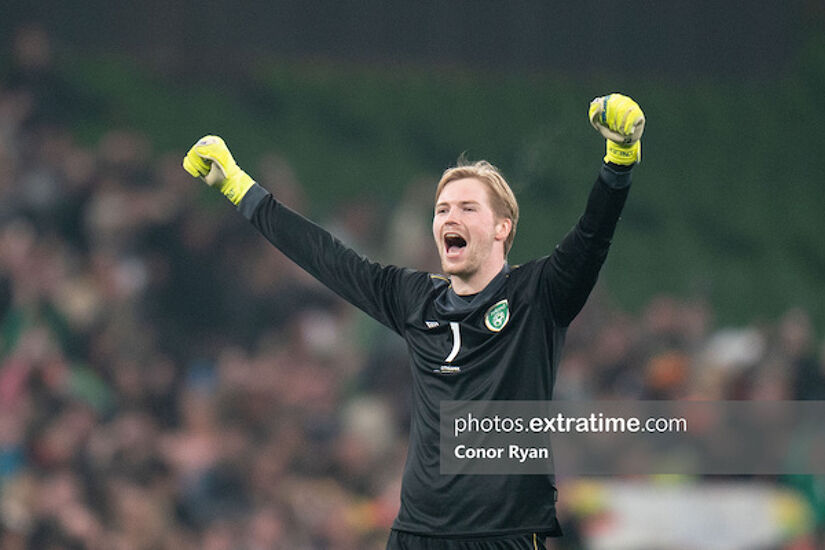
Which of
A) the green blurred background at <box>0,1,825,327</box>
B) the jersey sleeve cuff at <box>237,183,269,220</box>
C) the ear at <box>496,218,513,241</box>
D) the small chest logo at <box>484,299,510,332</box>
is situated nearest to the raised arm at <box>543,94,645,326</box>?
the small chest logo at <box>484,299,510,332</box>

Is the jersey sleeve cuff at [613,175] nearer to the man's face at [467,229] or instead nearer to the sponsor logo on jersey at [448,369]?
Answer: the man's face at [467,229]

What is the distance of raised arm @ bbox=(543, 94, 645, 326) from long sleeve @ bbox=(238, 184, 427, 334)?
558 mm

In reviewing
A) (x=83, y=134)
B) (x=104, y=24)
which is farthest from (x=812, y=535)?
(x=104, y=24)

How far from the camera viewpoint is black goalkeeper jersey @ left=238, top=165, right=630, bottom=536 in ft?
8.75

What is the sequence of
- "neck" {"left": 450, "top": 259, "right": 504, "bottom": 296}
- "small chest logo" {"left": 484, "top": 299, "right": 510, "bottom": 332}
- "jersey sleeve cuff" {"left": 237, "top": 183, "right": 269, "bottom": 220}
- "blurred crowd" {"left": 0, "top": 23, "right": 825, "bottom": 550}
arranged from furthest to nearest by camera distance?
"blurred crowd" {"left": 0, "top": 23, "right": 825, "bottom": 550}, "jersey sleeve cuff" {"left": 237, "top": 183, "right": 269, "bottom": 220}, "neck" {"left": 450, "top": 259, "right": 504, "bottom": 296}, "small chest logo" {"left": 484, "top": 299, "right": 510, "bottom": 332}

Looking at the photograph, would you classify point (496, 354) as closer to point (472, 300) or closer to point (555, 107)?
point (472, 300)

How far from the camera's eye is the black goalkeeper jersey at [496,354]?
2668 millimetres

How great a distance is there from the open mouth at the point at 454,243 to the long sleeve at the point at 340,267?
0.42 feet

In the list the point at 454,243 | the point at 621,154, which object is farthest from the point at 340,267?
the point at 621,154

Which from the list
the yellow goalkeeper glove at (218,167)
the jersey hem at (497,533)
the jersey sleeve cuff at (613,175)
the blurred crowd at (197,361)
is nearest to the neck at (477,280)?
the jersey sleeve cuff at (613,175)

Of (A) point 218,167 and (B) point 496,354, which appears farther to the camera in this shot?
(A) point 218,167

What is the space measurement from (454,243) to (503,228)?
134mm

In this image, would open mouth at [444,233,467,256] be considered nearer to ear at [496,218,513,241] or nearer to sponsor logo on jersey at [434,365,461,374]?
ear at [496,218,513,241]

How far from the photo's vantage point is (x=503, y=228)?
3025 mm
